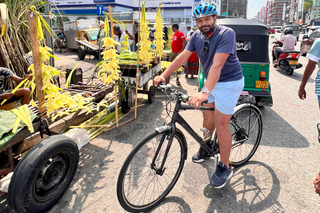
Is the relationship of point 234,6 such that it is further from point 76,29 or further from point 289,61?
point 289,61

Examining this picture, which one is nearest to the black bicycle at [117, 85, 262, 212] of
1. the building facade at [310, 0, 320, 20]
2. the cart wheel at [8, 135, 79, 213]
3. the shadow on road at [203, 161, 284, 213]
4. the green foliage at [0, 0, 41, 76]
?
the shadow on road at [203, 161, 284, 213]

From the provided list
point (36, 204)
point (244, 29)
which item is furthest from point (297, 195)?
point (244, 29)

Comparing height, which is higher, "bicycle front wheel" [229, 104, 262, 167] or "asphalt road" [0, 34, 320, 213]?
"bicycle front wheel" [229, 104, 262, 167]

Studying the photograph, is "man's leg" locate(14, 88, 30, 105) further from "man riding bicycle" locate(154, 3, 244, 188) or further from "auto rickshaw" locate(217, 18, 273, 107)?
"auto rickshaw" locate(217, 18, 273, 107)

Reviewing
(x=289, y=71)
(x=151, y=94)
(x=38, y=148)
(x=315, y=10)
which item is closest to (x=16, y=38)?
(x=38, y=148)

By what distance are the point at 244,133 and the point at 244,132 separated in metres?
0.02

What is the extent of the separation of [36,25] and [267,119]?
16.6ft

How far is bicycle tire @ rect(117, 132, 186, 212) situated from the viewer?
8.07 feet

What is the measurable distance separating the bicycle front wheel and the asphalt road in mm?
179

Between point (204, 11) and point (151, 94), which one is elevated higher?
point (204, 11)

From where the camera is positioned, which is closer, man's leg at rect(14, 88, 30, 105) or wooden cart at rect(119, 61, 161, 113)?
man's leg at rect(14, 88, 30, 105)

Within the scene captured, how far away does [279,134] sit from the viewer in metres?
4.76

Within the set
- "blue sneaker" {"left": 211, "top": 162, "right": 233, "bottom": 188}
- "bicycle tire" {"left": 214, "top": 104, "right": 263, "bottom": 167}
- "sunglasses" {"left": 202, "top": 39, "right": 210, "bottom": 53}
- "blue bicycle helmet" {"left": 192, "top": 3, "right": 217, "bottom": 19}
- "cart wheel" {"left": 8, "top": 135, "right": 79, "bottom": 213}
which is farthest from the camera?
"bicycle tire" {"left": 214, "top": 104, "right": 263, "bottom": 167}

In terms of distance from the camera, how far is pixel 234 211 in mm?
2758
